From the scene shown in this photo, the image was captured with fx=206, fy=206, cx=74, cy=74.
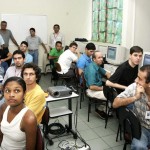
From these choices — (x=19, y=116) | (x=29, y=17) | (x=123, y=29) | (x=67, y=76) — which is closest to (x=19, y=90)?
(x=19, y=116)

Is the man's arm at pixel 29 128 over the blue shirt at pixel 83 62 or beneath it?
beneath

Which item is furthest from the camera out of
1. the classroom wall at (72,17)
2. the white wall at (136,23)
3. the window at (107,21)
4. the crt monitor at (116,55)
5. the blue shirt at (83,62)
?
the window at (107,21)

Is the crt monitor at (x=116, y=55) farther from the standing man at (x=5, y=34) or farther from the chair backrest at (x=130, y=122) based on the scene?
the standing man at (x=5, y=34)

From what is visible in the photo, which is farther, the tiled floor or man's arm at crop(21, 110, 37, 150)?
the tiled floor

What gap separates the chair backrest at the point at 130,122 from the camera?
175 cm

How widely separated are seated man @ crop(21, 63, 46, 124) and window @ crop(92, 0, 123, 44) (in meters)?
3.26

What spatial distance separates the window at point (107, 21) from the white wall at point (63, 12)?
1.60ft

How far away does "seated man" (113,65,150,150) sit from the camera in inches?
71.9

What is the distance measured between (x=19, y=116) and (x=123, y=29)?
12.1 ft

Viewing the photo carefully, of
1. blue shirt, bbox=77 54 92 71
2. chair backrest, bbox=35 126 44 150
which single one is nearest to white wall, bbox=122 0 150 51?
blue shirt, bbox=77 54 92 71

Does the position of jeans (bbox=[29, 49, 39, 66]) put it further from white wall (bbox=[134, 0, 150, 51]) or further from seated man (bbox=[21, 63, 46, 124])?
seated man (bbox=[21, 63, 46, 124])

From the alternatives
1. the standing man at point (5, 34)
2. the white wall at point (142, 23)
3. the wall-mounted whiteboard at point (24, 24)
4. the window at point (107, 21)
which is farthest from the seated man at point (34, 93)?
the wall-mounted whiteboard at point (24, 24)

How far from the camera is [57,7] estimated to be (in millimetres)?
6477

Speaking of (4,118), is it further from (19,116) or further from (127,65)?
(127,65)
